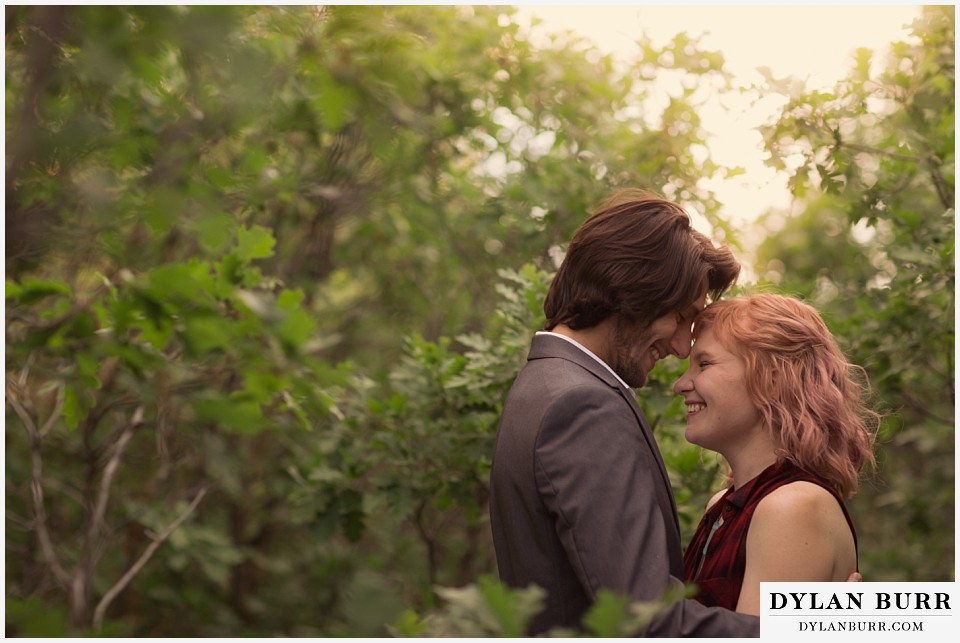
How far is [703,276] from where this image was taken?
277cm

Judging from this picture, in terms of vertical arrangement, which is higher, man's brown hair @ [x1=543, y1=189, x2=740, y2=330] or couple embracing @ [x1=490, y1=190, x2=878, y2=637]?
man's brown hair @ [x1=543, y1=189, x2=740, y2=330]

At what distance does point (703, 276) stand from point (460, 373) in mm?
1354

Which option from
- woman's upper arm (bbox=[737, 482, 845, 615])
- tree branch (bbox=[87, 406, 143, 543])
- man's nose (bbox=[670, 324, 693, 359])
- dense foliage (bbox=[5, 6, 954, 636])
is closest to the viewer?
dense foliage (bbox=[5, 6, 954, 636])

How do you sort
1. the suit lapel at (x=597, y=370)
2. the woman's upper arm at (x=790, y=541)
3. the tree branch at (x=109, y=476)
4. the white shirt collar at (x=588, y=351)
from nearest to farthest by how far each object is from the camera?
the woman's upper arm at (x=790, y=541)
the suit lapel at (x=597, y=370)
the white shirt collar at (x=588, y=351)
the tree branch at (x=109, y=476)

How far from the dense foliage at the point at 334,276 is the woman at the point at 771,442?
25.7 inches

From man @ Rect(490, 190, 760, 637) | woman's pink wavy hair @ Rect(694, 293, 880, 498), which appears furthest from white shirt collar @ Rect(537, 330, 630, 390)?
woman's pink wavy hair @ Rect(694, 293, 880, 498)

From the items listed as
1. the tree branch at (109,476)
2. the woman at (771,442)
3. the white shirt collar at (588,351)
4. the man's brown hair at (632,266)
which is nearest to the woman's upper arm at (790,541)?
the woman at (771,442)

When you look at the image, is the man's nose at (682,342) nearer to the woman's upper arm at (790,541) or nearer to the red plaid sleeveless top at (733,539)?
the red plaid sleeveless top at (733,539)

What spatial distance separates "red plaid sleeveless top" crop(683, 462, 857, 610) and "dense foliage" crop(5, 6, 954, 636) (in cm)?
64

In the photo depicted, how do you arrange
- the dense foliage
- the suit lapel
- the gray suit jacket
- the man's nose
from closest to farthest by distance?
the dense foliage < the gray suit jacket < the suit lapel < the man's nose

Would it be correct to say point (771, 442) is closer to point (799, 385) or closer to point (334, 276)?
point (799, 385)

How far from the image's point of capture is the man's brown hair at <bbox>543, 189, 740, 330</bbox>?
8.70ft

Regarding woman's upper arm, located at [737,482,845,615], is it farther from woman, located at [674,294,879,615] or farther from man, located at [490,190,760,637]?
man, located at [490,190,760,637]

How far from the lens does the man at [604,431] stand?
2201mm
